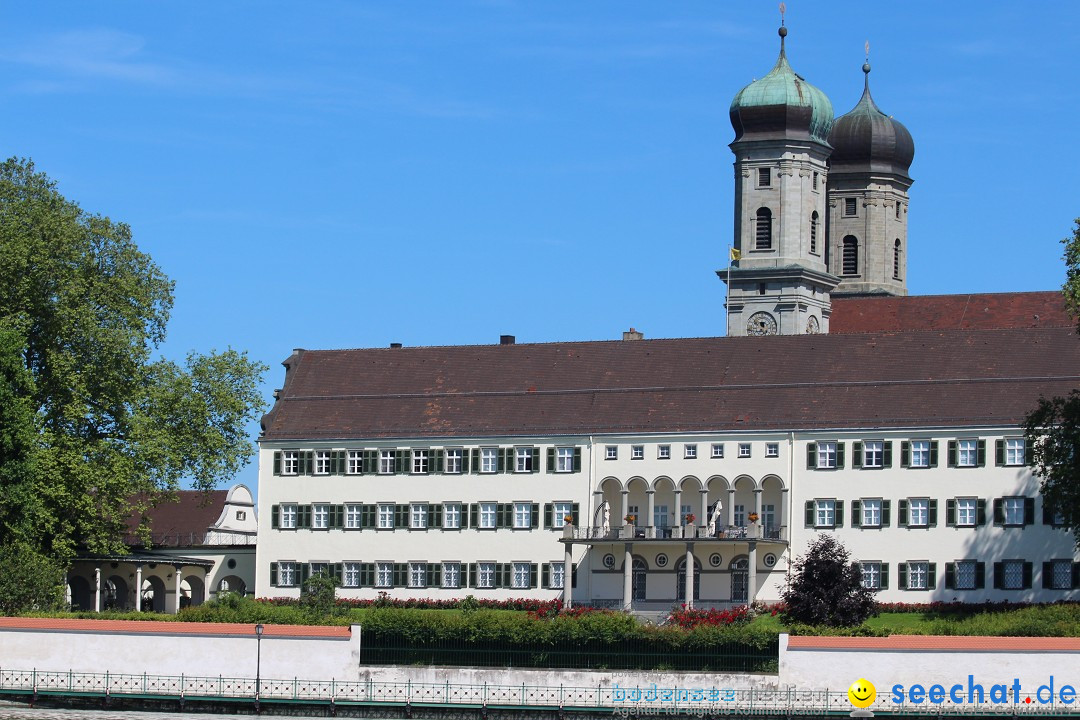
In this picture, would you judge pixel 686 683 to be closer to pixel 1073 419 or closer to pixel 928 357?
pixel 1073 419

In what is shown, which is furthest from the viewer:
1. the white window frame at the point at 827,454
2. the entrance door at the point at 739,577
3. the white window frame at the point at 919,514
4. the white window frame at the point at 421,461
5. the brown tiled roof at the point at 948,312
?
the brown tiled roof at the point at 948,312

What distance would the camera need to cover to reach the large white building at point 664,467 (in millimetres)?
89188

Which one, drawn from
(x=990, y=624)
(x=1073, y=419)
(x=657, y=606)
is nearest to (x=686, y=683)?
(x=990, y=624)

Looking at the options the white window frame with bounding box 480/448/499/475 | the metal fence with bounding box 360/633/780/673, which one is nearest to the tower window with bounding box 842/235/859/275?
the white window frame with bounding box 480/448/499/475

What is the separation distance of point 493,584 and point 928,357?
19026 mm

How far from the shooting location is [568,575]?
93.1 m

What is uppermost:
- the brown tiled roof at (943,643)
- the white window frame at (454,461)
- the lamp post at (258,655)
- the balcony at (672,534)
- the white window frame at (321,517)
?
the white window frame at (454,461)

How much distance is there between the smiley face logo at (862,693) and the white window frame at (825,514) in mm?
26595

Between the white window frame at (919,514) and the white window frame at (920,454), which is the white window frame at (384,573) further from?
the white window frame at (920,454)

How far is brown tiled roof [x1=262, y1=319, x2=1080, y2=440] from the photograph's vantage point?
299 feet

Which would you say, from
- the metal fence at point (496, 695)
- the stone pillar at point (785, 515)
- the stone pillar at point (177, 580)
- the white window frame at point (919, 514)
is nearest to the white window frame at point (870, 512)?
the white window frame at point (919, 514)

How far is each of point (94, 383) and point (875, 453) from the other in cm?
2959

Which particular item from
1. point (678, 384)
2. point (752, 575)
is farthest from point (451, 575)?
point (752, 575)

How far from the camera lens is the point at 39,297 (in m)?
92.5
